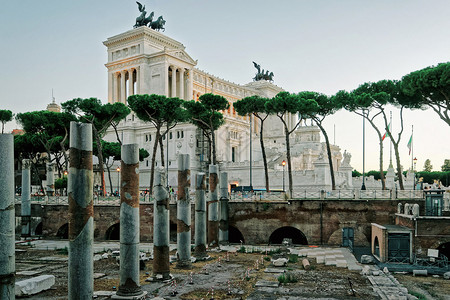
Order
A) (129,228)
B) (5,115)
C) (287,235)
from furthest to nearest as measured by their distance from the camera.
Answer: (5,115) → (287,235) → (129,228)

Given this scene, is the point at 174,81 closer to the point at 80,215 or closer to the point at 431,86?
the point at 431,86

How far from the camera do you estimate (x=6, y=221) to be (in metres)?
9.91

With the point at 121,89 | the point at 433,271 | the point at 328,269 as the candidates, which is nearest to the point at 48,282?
the point at 328,269

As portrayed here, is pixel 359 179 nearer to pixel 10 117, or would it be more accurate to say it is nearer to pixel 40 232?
pixel 40 232

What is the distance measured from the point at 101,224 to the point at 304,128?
46.2 metres

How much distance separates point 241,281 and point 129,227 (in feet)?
19.2

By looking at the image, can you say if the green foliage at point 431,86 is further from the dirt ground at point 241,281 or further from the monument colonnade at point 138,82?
the monument colonnade at point 138,82

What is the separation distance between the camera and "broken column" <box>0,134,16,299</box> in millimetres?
9727

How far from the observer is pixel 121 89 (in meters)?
72.9

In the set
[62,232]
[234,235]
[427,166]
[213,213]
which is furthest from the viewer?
[427,166]

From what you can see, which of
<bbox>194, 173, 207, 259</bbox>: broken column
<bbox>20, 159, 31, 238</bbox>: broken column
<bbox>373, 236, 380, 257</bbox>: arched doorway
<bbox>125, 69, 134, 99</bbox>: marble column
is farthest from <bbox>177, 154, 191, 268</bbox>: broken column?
<bbox>125, 69, 134, 99</bbox>: marble column

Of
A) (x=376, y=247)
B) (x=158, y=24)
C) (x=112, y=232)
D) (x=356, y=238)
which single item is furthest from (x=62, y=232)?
(x=158, y=24)

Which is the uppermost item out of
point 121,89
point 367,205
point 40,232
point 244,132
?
point 121,89

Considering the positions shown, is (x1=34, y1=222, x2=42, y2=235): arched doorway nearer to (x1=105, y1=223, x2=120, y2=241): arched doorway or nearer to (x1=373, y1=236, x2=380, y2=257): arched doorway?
(x1=105, y1=223, x2=120, y2=241): arched doorway
